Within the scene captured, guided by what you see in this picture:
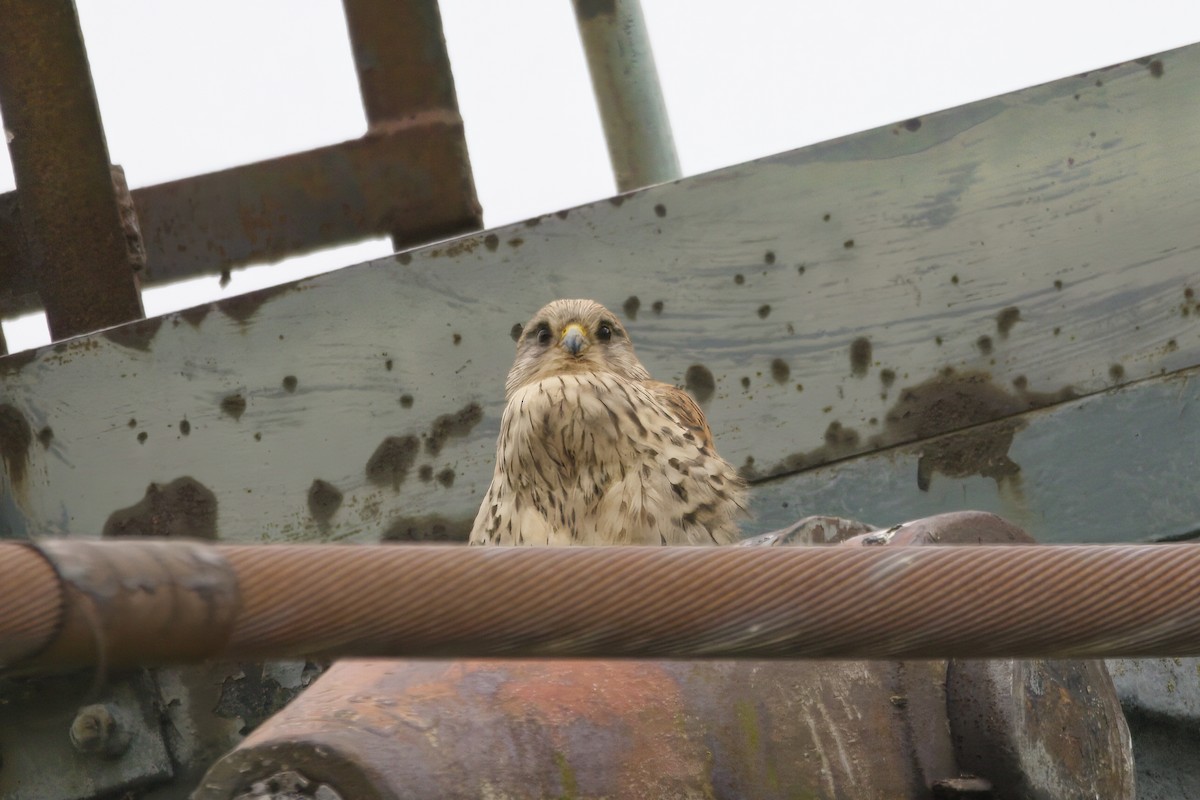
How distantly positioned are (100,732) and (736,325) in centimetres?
182

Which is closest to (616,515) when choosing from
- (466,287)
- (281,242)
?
(466,287)

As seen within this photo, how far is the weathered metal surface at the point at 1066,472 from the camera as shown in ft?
Answer: 11.6

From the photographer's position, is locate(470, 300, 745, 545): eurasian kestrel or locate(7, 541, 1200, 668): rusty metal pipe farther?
locate(470, 300, 745, 545): eurasian kestrel

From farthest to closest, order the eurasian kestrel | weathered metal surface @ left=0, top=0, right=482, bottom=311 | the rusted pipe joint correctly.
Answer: weathered metal surface @ left=0, top=0, right=482, bottom=311 → the eurasian kestrel → the rusted pipe joint

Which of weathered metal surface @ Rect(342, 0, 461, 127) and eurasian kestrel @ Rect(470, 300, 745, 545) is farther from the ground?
weathered metal surface @ Rect(342, 0, 461, 127)

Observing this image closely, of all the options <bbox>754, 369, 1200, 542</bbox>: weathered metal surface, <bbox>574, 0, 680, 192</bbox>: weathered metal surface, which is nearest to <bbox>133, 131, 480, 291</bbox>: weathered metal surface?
<bbox>754, 369, 1200, 542</bbox>: weathered metal surface

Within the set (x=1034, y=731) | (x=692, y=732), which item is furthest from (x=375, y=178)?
(x=1034, y=731)

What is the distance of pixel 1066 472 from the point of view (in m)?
3.55

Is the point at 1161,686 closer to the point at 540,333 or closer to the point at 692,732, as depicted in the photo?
the point at 692,732

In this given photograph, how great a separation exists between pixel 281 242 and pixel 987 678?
10.00ft

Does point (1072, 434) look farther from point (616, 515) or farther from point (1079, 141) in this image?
point (616, 515)

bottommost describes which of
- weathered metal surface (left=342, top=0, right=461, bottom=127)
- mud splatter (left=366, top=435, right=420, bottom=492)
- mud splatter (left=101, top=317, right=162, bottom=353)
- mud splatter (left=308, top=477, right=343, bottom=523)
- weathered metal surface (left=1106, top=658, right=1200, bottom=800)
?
weathered metal surface (left=1106, top=658, right=1200, bottom=800)

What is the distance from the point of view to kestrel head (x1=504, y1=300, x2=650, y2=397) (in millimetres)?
3760

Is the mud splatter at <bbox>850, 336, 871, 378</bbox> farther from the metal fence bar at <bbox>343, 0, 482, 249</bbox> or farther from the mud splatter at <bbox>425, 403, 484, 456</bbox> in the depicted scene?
the metal fence bar at <bbox>343, 0, 482, 249</bbox>
